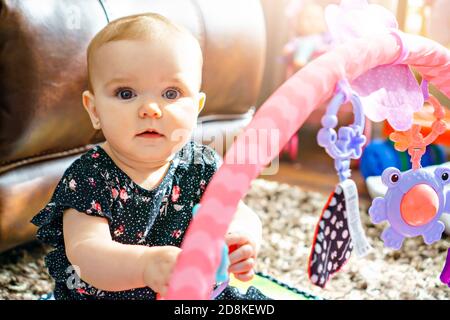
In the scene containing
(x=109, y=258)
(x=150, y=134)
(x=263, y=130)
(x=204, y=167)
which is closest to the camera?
(x=263, y=130)

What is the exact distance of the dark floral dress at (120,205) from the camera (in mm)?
783

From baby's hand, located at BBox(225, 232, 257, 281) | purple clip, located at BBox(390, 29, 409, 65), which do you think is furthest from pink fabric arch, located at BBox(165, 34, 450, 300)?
baby's hand, located at BBox(225, 232, 257, 281)

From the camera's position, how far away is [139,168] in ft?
2.72

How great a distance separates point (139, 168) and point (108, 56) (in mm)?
161

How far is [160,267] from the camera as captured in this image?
558 millimetres

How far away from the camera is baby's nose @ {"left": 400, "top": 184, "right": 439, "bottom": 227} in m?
0.73

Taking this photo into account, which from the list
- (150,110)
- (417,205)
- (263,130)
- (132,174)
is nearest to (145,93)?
(150,110)

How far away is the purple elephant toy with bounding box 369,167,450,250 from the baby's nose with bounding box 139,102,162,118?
265 mm

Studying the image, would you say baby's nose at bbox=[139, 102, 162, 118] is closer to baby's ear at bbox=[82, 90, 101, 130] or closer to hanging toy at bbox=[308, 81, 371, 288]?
baby's ear at bbox=[82, 90, 101, 130]

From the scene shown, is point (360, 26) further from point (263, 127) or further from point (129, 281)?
point (129, 281)

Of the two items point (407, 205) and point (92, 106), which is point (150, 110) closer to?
point (92, 106)

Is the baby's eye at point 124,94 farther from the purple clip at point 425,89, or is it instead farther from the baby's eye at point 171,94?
the purple clip at point 425,89

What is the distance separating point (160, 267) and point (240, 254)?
0.11 metres
